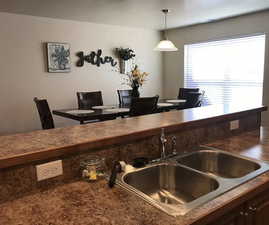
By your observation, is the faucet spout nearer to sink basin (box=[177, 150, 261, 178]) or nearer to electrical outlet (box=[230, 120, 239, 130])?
sink basin (box=[177, 150, 261, 178])

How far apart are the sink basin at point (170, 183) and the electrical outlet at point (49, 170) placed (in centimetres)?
36

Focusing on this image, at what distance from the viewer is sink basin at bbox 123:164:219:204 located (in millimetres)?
1394

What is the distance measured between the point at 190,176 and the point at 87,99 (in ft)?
11.3

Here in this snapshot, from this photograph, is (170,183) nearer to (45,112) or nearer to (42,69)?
(45,112)

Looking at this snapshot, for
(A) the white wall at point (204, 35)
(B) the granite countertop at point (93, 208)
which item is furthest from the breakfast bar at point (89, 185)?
(A) the white wall at point (204, 35)

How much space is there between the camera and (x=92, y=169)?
1281 millimetres

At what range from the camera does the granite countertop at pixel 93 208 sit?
0.93 metres

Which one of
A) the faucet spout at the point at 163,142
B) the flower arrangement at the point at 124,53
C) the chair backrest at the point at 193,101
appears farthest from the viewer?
the flower arrangement at the point at 124,53

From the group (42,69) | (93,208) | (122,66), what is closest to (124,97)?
(122,66)

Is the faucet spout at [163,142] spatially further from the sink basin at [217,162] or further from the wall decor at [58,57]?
the wall decor at [58,57]

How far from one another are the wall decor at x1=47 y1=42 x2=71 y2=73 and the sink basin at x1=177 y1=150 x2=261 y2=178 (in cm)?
382

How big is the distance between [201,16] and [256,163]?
12.9 feet

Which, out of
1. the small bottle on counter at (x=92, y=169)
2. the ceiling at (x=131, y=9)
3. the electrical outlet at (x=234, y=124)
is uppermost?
the ceiling at (x=131, y=9)

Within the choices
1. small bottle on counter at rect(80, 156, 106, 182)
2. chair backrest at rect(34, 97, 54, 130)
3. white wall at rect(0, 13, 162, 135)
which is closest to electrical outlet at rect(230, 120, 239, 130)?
small bottle on counter at rect(80, 156, 106, 182)
